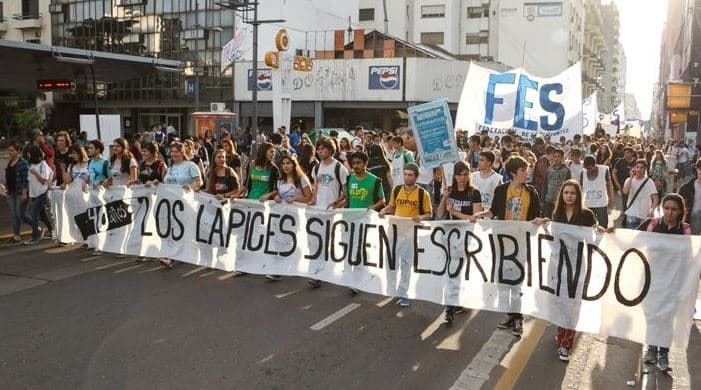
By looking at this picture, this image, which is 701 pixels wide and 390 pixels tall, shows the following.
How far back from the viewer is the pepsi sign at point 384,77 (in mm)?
41594

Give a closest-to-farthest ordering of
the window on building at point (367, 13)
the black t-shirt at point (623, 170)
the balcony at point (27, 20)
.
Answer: the black t-shirt at point (623, 170) < the balcony at point (27, 20) < the window on building at point (367, 13)

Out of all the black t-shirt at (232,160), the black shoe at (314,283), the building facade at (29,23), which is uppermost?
the building facade at (29,23)

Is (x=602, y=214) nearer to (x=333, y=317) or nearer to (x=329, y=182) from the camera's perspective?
(x=329, y=182)

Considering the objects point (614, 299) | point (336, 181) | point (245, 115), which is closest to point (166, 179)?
point (336, 181)

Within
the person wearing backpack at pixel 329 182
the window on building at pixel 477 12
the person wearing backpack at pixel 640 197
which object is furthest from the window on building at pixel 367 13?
the person wearing backpack at pixel 329 182

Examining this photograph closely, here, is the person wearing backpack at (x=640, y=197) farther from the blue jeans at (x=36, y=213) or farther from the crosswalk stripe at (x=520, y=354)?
the blue jeans at (x=36, y=213)

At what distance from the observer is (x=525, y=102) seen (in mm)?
17422

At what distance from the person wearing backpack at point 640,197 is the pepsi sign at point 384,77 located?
1297 inches

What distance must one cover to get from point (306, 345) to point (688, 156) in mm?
20281

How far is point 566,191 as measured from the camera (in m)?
6.09

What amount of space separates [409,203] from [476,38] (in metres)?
59.0

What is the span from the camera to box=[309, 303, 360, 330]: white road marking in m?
6.54

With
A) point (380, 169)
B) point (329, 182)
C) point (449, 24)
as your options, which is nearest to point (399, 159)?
point (380, 169)

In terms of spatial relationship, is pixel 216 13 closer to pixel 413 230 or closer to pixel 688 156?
pixel 688 156
